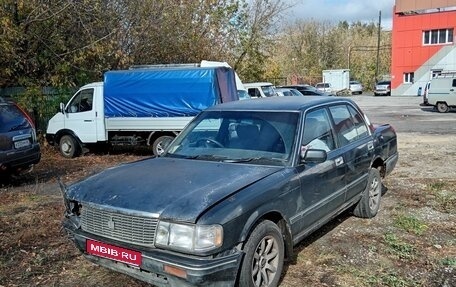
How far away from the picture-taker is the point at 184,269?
2994 millimetres

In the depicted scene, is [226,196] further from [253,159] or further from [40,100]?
[40,100]

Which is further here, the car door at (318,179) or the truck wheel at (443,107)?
the truck wheel at (443,107)

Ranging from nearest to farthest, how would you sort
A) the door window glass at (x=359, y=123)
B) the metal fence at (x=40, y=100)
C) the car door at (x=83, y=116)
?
the door window glass at (x=359, y=123), the car door at (x=83, y=116), the metal fence at (x=40, y=100)

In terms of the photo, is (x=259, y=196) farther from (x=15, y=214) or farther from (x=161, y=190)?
(x=15, y=214)

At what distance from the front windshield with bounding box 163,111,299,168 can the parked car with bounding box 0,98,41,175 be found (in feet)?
13.1

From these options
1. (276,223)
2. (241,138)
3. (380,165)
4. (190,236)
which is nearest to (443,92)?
(380,165)

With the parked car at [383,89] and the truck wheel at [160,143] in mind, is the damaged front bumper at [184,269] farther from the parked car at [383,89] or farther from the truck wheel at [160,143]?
the parked car at [383,89]

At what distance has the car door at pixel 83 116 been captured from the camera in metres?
11.6

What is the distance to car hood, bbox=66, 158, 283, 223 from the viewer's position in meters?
3.19

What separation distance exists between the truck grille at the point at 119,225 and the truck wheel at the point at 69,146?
8.75 m

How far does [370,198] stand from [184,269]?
3499mm

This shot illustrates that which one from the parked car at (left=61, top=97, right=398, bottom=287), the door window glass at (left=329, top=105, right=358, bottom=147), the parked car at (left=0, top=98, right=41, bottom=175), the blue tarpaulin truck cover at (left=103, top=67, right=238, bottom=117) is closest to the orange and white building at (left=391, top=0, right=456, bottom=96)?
the blue tarpaulin truck cover at (left=103, top=67, right=238, bottom=117)

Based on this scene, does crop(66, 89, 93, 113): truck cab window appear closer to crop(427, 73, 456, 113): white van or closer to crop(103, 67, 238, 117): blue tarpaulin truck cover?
crop(103, 67, 238, 117): blue tarpaulin truck cover

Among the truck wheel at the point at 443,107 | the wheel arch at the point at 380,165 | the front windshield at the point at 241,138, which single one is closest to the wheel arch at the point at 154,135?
the wheel arch at the point at 380,165
